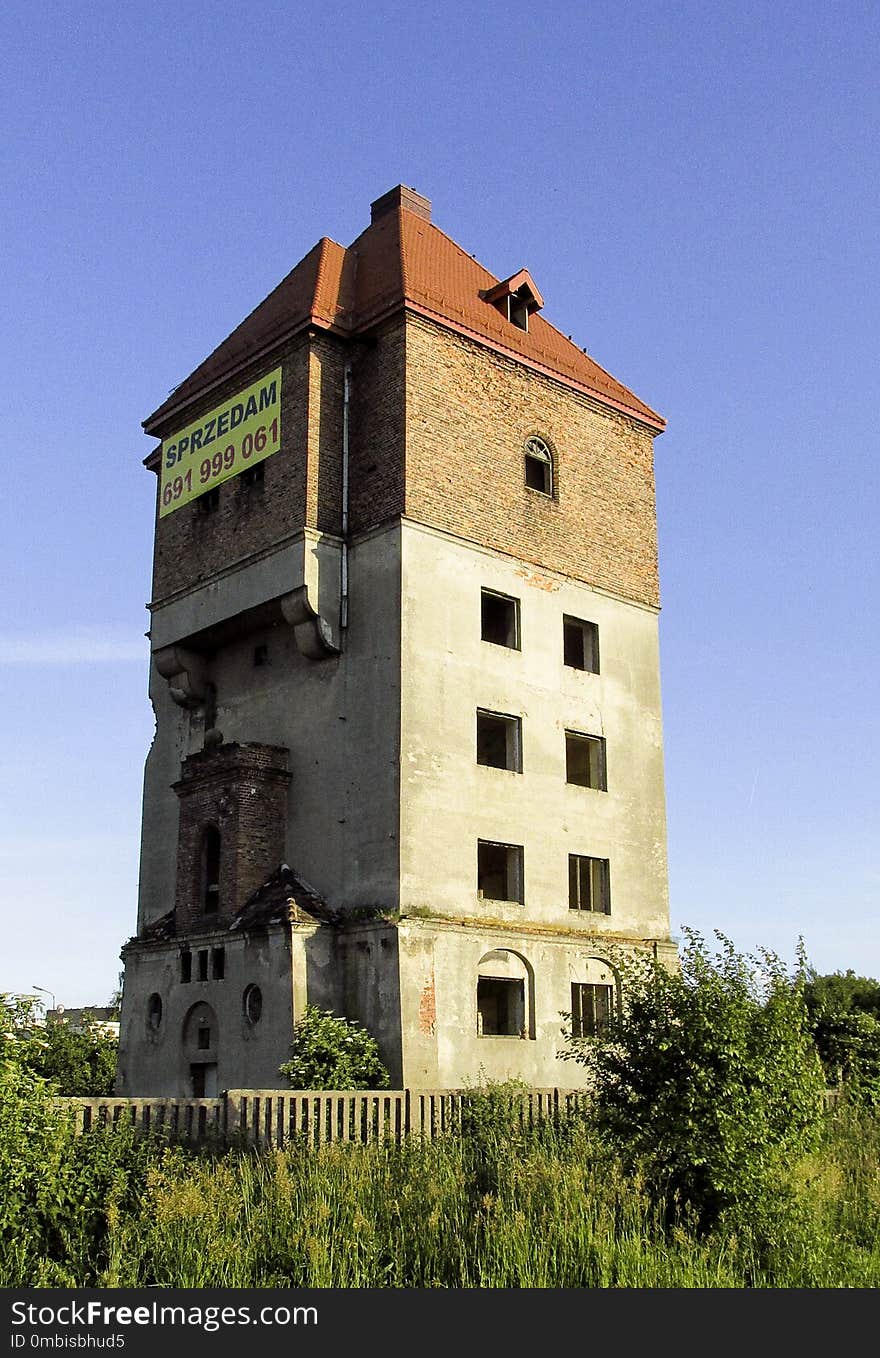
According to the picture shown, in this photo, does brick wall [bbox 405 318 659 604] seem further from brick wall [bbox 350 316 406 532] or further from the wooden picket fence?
the wooden picket fence

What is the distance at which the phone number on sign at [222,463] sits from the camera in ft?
95.8

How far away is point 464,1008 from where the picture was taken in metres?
25.5

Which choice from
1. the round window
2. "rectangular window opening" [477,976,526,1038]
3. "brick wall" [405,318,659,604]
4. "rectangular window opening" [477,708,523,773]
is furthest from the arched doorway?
"brick wall" [405,318,659,604]

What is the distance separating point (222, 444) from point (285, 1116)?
57.3 feet

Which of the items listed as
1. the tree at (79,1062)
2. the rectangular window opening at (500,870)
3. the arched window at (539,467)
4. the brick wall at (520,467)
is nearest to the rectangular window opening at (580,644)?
the brick wall at (520,467)

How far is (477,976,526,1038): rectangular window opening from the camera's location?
26688 mm

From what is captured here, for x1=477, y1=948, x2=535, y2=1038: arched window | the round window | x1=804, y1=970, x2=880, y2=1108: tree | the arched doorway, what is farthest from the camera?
the arched doorway

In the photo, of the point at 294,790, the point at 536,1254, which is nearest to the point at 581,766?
the point at 294,790

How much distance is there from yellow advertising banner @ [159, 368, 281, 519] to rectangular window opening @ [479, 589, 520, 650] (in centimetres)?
561

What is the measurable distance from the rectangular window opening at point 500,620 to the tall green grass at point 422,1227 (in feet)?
48.4

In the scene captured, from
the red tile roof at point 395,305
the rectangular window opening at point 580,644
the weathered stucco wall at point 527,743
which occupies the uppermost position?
the red tile roof at point 395,305

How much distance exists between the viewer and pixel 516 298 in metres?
32.0

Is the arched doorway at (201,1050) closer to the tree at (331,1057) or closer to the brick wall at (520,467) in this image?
the tree at (331,1057)

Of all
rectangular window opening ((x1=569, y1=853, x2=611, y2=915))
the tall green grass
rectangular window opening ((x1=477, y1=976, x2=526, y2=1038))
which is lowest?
the tall green grass
